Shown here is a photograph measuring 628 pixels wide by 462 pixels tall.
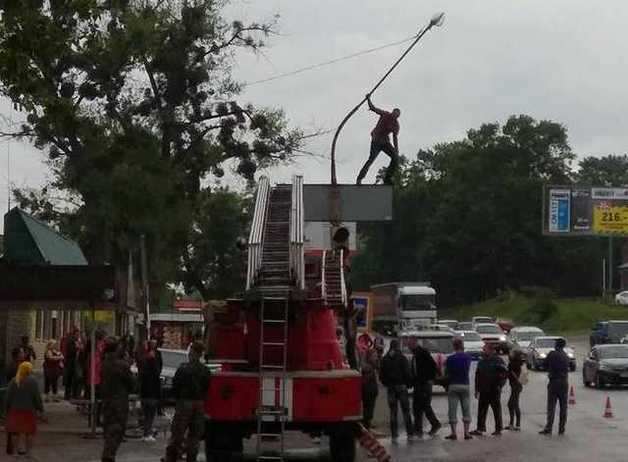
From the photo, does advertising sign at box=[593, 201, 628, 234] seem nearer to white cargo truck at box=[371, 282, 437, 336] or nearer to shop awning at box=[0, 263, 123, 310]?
white cargo truck at box=[371, 282, 437, 336]

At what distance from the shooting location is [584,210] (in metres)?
73.8

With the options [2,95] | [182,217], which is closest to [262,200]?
[2,95]

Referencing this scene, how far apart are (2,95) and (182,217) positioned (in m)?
23.9

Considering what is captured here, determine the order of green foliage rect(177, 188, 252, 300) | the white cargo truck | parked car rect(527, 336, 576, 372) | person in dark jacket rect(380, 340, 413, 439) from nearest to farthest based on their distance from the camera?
person in dark jacket rect(380, 340, 413, 439) → parked car rect(527, 336, 576, 372) → green foliage rect(177, 188, 252, 300) → the white cargo truck

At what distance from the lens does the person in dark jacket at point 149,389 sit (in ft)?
83.4

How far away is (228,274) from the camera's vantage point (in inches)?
2825

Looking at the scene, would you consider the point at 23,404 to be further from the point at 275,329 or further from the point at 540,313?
the point at 540,313

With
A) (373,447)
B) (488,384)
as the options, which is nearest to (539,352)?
(488,384)

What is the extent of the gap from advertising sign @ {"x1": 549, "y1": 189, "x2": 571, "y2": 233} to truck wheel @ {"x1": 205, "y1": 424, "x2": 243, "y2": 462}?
178 feet

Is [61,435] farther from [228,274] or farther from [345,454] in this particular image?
[228,274]

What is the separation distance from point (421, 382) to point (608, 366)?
1908 cm

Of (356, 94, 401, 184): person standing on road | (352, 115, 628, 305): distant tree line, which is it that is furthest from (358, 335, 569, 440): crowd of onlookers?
(352, 115, 628, 305): distant tree line

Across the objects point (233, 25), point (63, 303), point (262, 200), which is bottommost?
point (63, 303)

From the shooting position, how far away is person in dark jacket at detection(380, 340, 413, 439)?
25.0 metres
